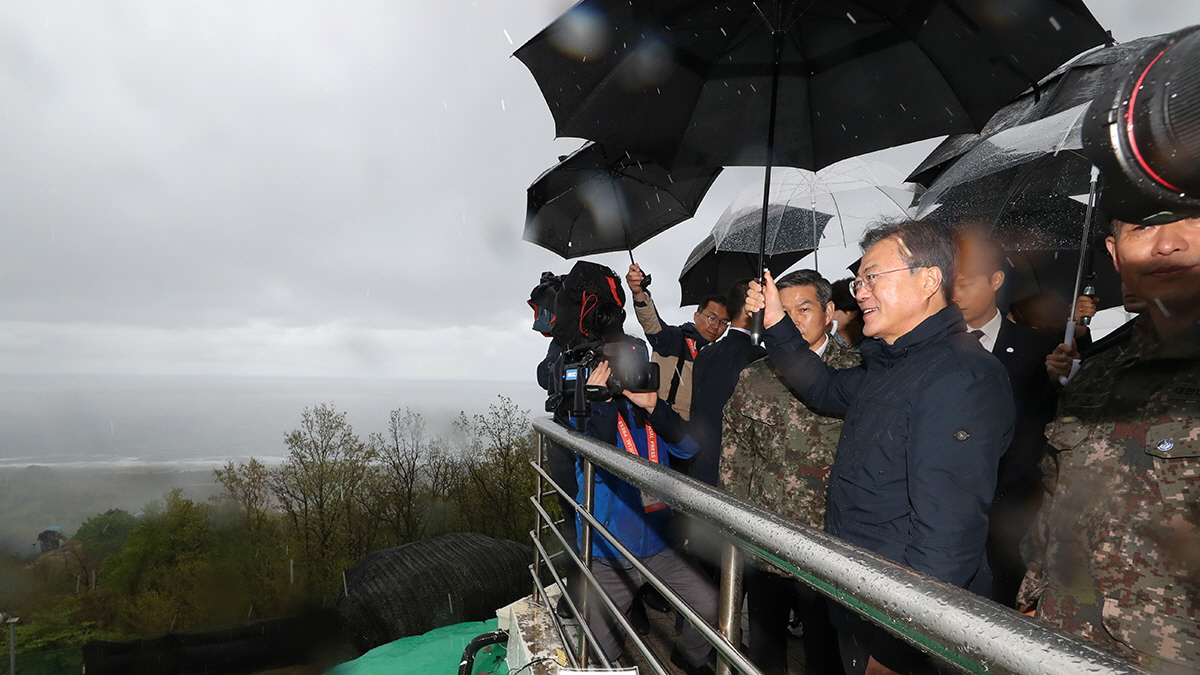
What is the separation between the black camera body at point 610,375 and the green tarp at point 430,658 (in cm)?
261

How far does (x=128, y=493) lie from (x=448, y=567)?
93175 millimetres

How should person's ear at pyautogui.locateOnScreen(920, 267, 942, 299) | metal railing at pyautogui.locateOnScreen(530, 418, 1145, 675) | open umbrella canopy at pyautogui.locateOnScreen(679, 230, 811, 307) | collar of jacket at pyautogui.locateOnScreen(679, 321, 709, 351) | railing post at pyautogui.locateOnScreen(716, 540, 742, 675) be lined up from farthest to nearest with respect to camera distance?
open umbrella canopy at pyautogui.locateOnScreen(679, 230, 811, 307) → collar of jacket at pyautogui.locateOnScreen(679, 321, 709, 351) → person's ear at pyautogui.locateOnScreen(920, 267, 942, 299) → railing post at pyautogui.locateOnScreen(716, 540, 742, 675) → metal railing at pyautogui.locateOnScreen(530, 418, 1145, 675)

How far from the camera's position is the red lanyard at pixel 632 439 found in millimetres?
2879

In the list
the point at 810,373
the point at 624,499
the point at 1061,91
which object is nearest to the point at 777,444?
the point at 810,373

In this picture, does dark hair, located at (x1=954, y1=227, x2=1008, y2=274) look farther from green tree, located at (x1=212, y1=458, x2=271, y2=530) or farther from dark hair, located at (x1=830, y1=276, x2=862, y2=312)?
green tree, located at (x1=212, y1=458, x2=271, y2=530)

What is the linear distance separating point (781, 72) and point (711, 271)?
11.7 ft

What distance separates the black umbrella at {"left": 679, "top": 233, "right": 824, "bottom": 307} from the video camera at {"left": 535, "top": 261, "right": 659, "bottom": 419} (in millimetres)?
3739

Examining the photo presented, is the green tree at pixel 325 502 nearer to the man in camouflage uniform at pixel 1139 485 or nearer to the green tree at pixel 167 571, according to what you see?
the green tree at pixel 167 571

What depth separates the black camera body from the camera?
2.30 m

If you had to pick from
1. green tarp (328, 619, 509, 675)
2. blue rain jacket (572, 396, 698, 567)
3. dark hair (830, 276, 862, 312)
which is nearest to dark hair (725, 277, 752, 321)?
dark hair (830, 276, 862, 312)

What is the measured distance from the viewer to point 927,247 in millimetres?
1834

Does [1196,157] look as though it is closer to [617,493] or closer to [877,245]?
[877,245]

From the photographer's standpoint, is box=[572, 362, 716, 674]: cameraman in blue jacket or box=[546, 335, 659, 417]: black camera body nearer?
box=[546, 335, 659, 417]: black camera body

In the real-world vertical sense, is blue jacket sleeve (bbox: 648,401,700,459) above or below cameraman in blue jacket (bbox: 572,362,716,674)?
above
